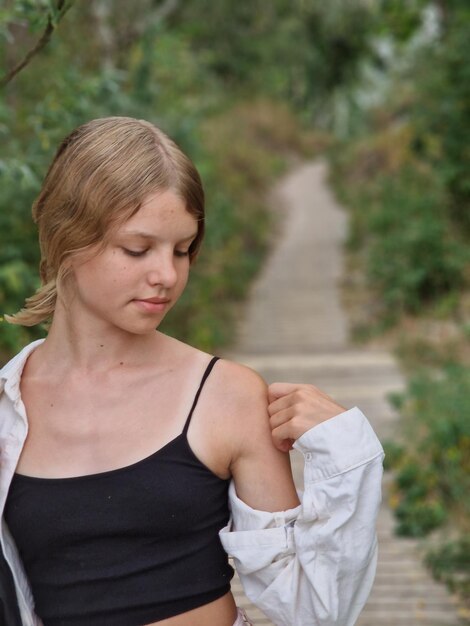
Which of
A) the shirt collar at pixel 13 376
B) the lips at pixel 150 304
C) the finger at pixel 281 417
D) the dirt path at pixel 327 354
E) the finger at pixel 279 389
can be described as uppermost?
the lips at pixel 150 304

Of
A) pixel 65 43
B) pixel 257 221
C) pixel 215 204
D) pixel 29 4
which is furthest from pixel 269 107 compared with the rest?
pixel 29 4

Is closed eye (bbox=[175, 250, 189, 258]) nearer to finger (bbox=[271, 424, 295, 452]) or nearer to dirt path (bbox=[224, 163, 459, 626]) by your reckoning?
finger (bbox=[271, 424, 295, 452])

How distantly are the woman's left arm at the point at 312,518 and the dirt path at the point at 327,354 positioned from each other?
3.04 m

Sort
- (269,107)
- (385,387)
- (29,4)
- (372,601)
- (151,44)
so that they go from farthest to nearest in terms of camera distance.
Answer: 1. (269,107)
2. (385,387)
3. (151,44)
4. (372,601)
5. (29,4)

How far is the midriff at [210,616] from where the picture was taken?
4.87 feet

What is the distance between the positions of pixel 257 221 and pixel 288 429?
15.2 meters

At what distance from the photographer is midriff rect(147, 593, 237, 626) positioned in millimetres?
1485

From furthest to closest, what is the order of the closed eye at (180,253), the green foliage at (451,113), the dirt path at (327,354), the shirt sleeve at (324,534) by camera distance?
1. the green foliage at (451,113)
2. the dirt path at (327,354)
3. the closed eye at (180,253)
4. the shirt sleeve at (324,534)

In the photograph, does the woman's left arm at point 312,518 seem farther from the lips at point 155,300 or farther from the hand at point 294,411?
the lips at point 155,300

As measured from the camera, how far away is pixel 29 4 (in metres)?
2.31

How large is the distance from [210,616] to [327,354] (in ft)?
28.0

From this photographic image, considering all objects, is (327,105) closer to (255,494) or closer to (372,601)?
(372,601)

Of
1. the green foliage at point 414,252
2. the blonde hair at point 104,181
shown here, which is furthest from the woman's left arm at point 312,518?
the green foliage at point 414,252

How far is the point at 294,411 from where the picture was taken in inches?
56.6
